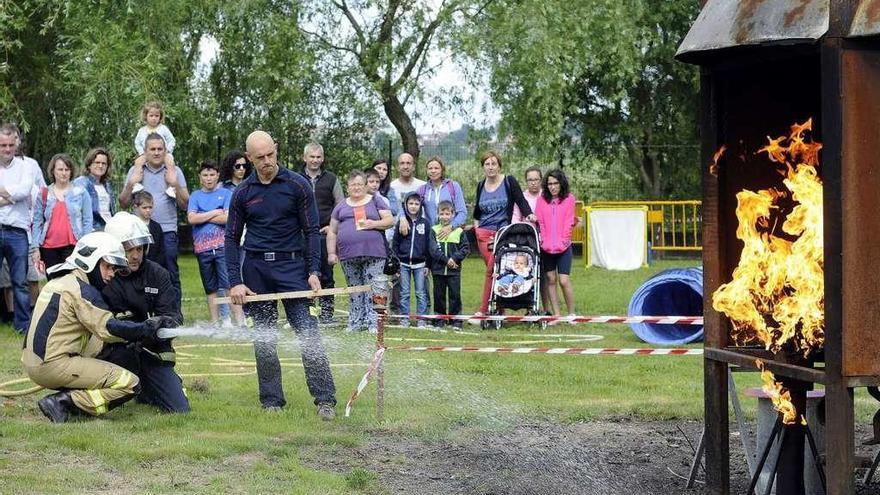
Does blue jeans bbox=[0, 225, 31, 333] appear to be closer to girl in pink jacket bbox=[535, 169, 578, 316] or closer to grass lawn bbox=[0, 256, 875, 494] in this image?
grass lawn bbox=[0, 256, 875, 494]

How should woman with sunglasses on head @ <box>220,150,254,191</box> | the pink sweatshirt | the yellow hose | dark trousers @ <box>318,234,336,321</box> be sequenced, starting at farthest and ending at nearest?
the pink sweatshirt → dark trousers @ <box>318,234,336,321</box> → woman with sunglasses on head @ <box>220,150,254,191</box> → the yellow hose

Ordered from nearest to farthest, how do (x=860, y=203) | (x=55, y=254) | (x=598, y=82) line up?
1. (x=860, y=203)
2. (x=55, y=254)
3. (x=598, y=82)

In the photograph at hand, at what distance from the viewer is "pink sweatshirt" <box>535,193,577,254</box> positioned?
15.7m

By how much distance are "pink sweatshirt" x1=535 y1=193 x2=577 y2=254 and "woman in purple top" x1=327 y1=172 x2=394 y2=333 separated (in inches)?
80.3

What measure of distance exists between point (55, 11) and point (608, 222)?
11359 millimetres

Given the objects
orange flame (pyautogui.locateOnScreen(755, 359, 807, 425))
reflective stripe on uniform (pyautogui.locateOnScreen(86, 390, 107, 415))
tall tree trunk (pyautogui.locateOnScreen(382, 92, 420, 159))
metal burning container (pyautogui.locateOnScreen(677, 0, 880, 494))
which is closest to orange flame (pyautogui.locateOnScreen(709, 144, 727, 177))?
metal burning container (pyautogui.locateOnScreen(677, 0, 880, 494))

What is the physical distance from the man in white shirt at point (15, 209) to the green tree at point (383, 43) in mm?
14285

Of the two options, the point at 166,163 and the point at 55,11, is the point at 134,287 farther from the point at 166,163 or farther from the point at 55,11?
the point at 55,11

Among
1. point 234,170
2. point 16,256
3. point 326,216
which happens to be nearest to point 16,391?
point 16,256

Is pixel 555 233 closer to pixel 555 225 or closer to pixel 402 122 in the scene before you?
pixel 555 225

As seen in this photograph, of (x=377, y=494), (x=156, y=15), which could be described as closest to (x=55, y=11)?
(x=156, y=15)

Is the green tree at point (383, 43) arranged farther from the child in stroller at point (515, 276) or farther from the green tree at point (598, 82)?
the child in stroller at point (515, 276)

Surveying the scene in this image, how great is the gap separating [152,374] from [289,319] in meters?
1.14

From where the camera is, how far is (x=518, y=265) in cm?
1545
